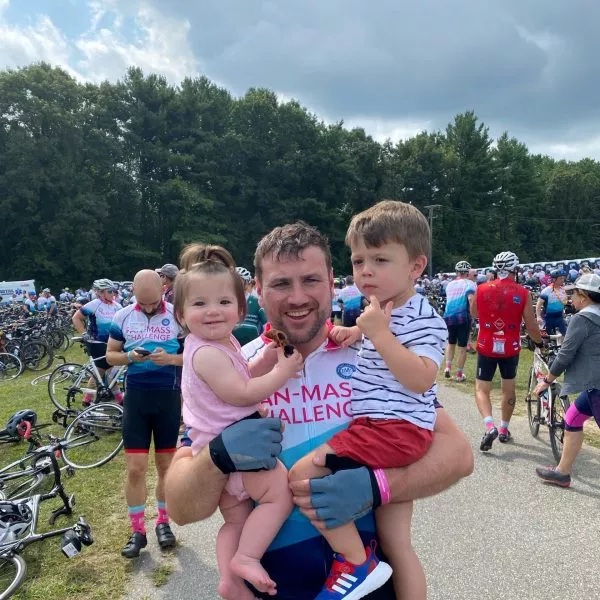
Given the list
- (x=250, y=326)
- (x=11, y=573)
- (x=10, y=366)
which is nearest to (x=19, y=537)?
(x=11, y=573)

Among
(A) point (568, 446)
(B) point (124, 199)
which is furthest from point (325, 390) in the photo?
(B) point (124, 199)

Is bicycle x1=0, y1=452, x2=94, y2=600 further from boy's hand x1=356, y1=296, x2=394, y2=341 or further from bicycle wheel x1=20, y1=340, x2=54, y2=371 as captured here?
bicycle wheel x1=20, y1=340, x2=54, y2=371

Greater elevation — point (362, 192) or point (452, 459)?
point (362, 192)

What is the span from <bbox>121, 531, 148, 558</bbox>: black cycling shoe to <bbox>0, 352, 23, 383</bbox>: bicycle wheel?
33.3 ft

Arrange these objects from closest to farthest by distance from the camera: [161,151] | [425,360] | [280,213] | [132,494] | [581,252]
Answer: [425,360] < [132,494] < [161,151] < [280,213] < [581,252]

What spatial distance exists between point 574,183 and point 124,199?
57.7 m

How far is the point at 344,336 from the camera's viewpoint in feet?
5.78

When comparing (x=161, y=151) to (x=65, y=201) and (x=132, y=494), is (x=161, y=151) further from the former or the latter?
(x=132, y=494)

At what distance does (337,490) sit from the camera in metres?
1.43

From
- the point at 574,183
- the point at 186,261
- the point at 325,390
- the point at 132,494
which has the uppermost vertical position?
the point at 574,183

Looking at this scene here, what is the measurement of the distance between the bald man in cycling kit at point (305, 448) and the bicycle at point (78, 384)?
6.04 metres

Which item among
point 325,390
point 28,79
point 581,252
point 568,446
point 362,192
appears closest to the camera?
point 325,390

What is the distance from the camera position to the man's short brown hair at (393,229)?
1.70 m

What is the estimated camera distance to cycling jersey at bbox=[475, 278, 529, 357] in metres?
5.68
